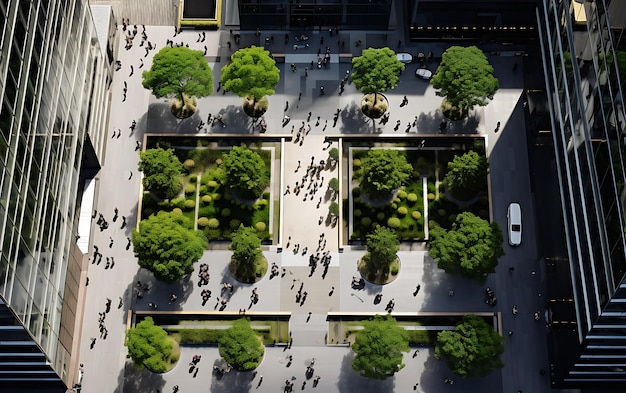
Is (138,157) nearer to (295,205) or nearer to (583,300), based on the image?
(295,205)

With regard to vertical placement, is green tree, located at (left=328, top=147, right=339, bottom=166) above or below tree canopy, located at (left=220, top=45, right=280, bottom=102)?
below

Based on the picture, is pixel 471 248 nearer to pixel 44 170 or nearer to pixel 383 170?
pixel 383 170

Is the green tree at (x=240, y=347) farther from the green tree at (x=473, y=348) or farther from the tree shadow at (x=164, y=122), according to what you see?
the tree shadow at (x=164, y=122)

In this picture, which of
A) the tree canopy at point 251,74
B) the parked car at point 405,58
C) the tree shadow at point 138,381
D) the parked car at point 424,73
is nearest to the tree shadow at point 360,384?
the tree shadow at point 138,381

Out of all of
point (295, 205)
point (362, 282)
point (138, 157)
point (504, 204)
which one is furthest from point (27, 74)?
point (504, 204)

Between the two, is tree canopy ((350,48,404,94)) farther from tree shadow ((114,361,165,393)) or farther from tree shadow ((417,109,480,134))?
tree shadow ((114,361,165,393))

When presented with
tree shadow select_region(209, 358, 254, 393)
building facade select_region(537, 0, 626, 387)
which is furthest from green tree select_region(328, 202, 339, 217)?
building facade select_region(537, 0, 626, 387)
